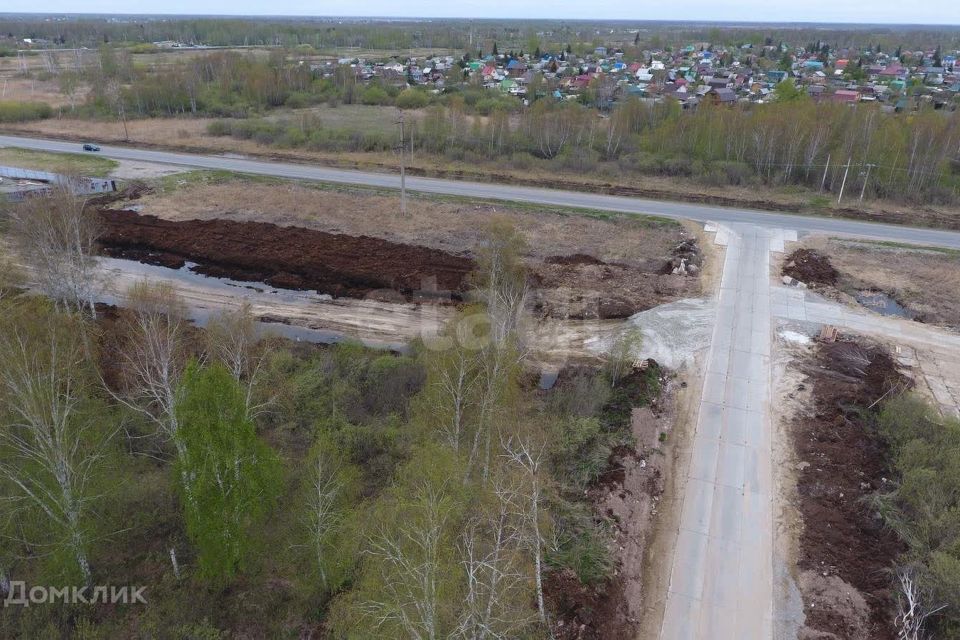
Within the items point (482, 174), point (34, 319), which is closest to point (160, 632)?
point (34, 319)

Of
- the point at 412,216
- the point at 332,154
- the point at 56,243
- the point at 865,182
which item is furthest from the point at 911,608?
the point at 332,154

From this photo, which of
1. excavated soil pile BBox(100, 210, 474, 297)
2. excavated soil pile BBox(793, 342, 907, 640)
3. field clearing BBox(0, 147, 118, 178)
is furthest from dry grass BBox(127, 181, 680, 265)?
excavated soil pile BBox(793, 342, 907, 640)

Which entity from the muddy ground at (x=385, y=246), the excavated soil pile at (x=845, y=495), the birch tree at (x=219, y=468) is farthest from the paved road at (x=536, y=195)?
the birch tree at (x=219, y=468)

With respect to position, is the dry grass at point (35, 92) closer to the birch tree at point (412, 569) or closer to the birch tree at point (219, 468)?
the birch tree at point (219, 468)

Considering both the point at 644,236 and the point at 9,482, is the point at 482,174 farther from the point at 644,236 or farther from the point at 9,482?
the point at 9,482

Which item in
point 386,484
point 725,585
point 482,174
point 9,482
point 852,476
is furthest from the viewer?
point 482,174

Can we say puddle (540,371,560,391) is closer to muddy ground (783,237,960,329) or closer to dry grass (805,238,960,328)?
muddy ground (783,237,960,329)
